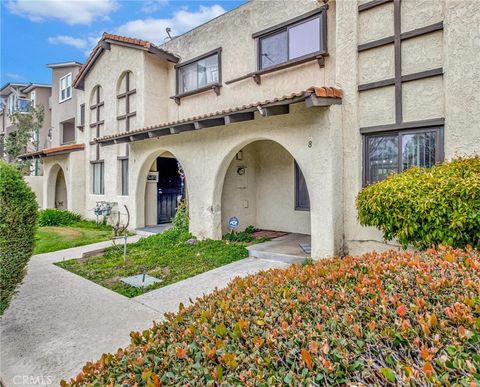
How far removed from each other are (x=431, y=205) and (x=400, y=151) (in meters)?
2.55

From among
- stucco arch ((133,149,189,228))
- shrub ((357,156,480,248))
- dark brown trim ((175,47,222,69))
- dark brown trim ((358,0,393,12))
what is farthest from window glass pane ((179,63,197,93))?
shrub ((357,156,480,248))

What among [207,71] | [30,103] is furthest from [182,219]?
[30,103]

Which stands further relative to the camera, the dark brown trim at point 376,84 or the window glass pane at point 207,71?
the window glass pane at point 207,71

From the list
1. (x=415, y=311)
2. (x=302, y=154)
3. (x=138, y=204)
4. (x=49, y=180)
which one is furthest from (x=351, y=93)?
(x=49, y=180)

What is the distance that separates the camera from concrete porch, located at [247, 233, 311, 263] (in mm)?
9172

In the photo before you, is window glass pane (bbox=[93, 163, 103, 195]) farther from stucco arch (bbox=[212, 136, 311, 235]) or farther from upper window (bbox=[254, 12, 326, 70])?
upper window (bbox=[254, 12, 326, 70])

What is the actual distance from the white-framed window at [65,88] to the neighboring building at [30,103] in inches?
202

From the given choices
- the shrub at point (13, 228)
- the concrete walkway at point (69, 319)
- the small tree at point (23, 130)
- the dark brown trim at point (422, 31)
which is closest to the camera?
the concrete walkway at point (69, 319)

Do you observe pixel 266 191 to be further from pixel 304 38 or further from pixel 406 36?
pixel 406 36

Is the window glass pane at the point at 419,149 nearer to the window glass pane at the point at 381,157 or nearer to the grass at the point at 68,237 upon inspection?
the window glass pane at the point at 381,157

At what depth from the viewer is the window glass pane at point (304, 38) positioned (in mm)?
10023

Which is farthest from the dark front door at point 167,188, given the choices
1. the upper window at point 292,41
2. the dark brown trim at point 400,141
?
the dark brown trim at point 400,141

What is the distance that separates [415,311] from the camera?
2443 millimetres

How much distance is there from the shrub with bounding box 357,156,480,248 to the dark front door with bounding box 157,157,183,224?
11495 millimetres
